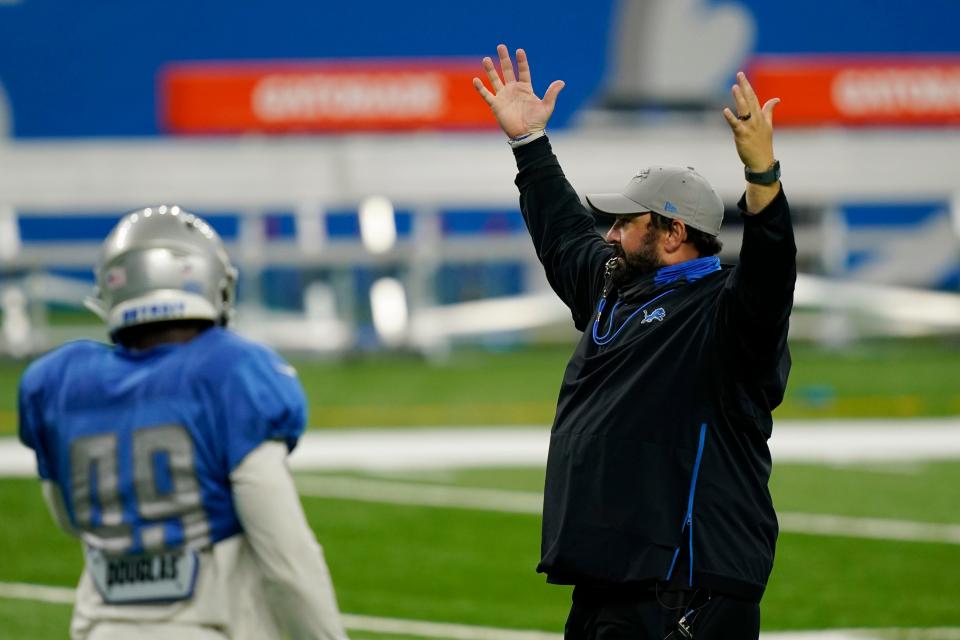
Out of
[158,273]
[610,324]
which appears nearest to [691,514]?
[610,324]

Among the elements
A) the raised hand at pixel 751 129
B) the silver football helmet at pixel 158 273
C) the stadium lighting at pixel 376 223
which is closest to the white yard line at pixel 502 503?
the raised hand at pixel 751 129

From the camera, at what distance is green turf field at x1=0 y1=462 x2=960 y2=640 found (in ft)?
26.0

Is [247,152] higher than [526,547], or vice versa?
[247,152]

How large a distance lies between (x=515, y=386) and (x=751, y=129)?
57.1ft

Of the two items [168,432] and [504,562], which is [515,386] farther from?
[168,432]

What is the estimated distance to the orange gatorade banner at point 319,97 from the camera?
30703 mm

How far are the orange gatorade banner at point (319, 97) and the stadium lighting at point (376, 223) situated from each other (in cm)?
209

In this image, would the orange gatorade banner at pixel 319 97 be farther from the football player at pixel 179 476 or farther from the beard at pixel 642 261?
the football player at pixel 179 476

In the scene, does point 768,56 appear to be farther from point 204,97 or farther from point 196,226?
point 196,226

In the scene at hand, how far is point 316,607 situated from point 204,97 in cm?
2862

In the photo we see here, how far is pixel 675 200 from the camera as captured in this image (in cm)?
425

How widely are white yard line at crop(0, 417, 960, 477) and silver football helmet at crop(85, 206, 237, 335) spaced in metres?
9.92

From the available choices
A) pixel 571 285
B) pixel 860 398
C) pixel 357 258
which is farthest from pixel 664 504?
pixel 357 258

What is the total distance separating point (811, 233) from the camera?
30.3 meters
